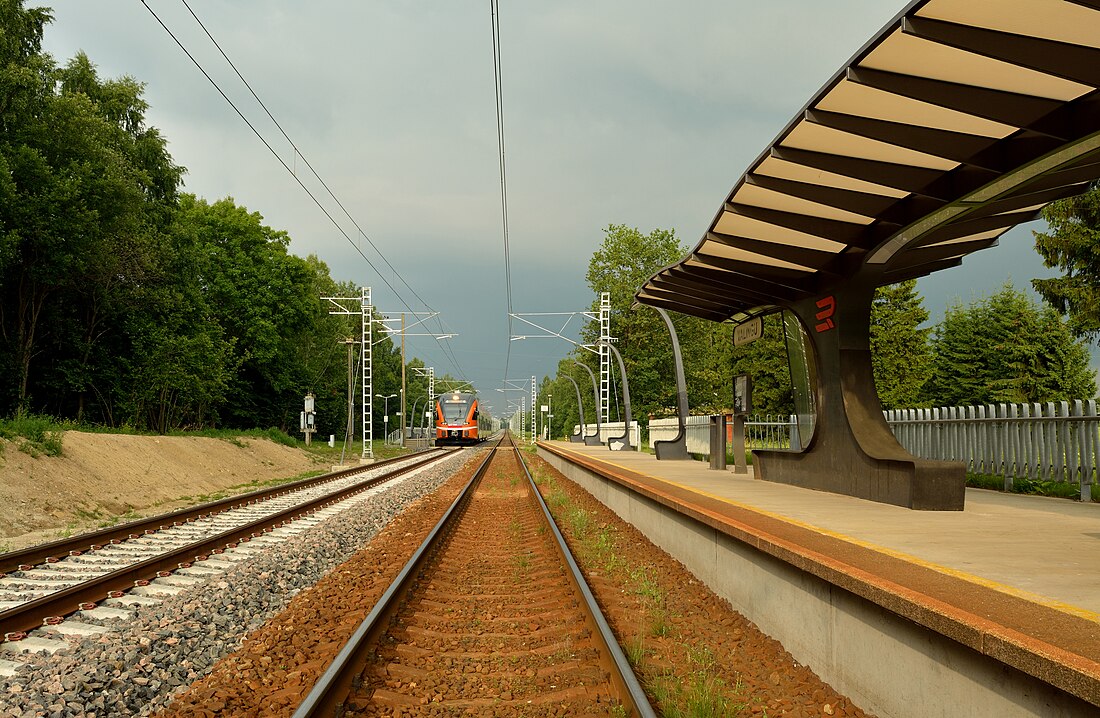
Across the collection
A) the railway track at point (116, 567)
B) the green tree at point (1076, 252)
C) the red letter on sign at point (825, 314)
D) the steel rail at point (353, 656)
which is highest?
the green tree at point (1076, 252)

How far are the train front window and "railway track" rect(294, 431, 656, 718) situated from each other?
4737 centimetres

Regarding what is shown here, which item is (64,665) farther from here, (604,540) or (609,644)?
(604,540)

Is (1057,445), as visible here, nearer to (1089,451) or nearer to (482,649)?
(1089,451)

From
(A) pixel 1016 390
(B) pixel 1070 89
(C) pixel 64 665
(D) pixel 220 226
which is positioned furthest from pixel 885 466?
(D) pixel 220 226

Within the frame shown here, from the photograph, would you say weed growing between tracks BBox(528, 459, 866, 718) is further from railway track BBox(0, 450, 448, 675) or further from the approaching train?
the approaching train

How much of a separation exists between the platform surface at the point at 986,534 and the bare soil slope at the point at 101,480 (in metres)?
10.7

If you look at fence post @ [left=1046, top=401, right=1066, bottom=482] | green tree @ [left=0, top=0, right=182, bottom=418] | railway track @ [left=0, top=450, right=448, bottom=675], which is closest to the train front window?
green tree @ [left=0, top=0, right=182, bottom=418]

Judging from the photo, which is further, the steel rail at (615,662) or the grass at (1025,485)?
the grass at (1025,485)

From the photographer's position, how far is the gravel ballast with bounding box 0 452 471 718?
471 centimetres

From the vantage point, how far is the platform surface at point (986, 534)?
4.78 meters

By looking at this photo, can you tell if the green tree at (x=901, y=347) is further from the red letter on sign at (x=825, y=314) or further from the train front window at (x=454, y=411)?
the red letter on sign at (x=825, y=314)

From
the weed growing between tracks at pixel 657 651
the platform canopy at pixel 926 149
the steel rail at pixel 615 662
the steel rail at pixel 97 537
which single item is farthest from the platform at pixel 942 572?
the steel rail at pixel 97 537

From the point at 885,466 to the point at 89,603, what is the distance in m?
8.32

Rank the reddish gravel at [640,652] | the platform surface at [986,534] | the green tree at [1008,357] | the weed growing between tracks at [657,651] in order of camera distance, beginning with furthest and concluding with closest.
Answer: the green tree at [1008,357] → the platform surface at [986,534] → the reddish gravel at [640,652] → the weed growing between tracks at [657,651]
